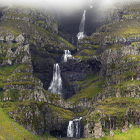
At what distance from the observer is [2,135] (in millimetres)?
198000
